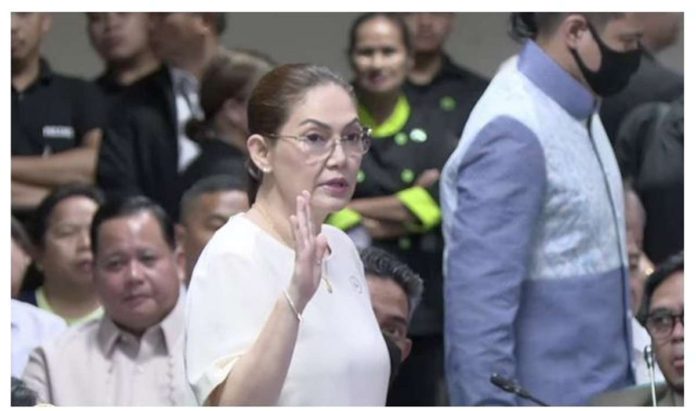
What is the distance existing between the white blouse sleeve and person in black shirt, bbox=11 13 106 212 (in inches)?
25.9

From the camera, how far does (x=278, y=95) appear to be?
3.59m

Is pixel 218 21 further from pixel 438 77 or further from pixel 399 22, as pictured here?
pixel 438 77

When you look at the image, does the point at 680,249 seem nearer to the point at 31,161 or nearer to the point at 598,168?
the point at 598,168

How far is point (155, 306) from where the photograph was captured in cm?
386

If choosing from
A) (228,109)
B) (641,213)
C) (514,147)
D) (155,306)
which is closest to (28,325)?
(155,306)

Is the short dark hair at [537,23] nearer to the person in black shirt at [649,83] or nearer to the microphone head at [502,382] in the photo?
the person in black shirt at [649,83]

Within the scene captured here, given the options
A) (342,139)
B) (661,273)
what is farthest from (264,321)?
(661,273)

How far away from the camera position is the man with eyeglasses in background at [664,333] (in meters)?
3.85

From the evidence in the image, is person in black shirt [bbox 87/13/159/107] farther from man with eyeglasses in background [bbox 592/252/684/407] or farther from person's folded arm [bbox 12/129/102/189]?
man with eyeglasses in background [bbox 592/252/684/407]

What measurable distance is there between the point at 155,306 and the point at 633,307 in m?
1.06

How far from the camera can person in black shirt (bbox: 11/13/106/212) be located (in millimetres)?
3967

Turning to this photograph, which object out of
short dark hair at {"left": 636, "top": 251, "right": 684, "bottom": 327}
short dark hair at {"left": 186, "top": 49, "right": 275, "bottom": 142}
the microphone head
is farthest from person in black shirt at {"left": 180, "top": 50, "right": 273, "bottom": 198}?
short dark hair at {"left": 636, "top": 251, "right": 684, "bottom": 327}

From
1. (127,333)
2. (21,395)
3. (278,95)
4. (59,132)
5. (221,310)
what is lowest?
(21,395)

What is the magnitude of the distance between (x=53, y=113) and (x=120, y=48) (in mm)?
214
